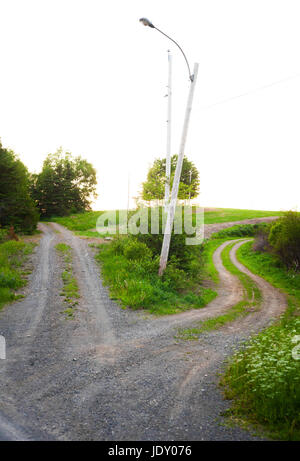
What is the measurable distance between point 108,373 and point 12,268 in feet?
36.1

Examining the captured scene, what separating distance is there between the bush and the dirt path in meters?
10.4

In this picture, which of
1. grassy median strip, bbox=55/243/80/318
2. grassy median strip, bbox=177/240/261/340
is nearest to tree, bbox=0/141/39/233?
grassy median strip, bbox=55/243/80/318

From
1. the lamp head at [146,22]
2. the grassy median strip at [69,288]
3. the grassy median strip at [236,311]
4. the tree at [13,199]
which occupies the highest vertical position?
the lamp head at [146,22]

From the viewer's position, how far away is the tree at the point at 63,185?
1889 inches

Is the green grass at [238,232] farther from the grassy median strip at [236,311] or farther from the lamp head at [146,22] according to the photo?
the lamp head at [146,22]

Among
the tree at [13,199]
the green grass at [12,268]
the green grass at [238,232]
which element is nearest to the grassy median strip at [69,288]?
the green grass at [12,268]

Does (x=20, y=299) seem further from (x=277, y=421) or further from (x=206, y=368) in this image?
(x=277, y=421)

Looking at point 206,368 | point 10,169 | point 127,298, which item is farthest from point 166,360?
point 10,169

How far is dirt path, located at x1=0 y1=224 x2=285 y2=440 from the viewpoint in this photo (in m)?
4.28

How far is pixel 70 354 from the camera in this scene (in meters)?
6.87

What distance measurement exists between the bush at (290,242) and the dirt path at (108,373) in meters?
10.4

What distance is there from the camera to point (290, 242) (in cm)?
2034

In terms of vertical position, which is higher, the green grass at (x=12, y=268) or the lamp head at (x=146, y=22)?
the lamp head at (x=146, y=22)

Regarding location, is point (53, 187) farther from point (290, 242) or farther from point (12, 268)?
point (290, 242)
